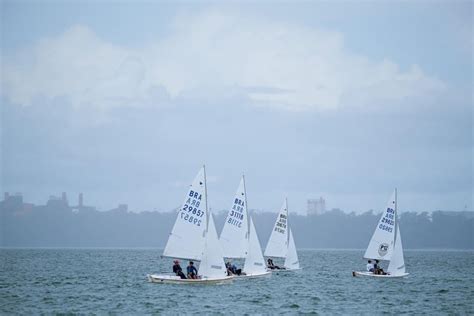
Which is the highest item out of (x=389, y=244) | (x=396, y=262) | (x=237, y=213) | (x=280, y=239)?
(x=237, y=213)

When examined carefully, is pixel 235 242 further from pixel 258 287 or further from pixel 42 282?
pixel 42 282

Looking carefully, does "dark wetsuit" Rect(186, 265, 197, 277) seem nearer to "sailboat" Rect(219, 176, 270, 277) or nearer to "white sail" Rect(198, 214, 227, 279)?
"white sail" Rect(198, 214, 227, 279)

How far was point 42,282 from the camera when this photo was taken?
5834cm

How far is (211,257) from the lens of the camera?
48.8m

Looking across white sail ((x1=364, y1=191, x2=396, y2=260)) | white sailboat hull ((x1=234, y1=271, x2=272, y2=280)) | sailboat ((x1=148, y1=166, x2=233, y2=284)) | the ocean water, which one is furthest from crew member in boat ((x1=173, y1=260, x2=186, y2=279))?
white sail ((x1=364, y1=191, x2=396, y2=260))

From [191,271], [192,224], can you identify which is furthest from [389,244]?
[192,224]

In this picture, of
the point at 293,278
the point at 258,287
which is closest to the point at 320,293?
the point at 258,287

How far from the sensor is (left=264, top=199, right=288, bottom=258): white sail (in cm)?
6881

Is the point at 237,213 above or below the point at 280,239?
above

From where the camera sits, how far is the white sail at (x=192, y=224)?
47938 millimetres

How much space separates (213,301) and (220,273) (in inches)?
237

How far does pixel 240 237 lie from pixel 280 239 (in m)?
11.7

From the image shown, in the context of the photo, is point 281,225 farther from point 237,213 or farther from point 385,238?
point 237,213

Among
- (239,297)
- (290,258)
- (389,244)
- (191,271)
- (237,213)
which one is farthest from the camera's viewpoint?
(290,258)
